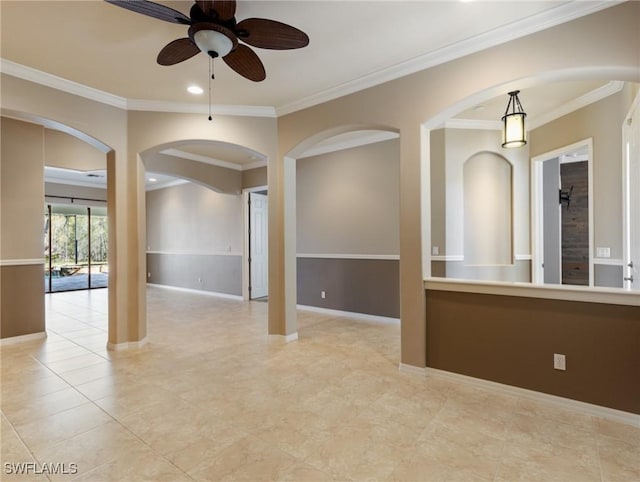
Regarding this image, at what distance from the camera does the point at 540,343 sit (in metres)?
2.60

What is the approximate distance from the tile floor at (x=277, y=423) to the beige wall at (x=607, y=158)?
215 centimetres

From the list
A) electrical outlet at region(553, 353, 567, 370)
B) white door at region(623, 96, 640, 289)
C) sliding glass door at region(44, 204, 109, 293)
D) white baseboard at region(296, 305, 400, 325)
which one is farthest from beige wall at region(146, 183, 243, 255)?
white door at region(623, 96, 640, 289)

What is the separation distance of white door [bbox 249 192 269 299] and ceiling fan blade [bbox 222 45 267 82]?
187 inches

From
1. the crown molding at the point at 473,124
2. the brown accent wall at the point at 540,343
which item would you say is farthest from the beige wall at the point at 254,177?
the brown accent wall at the point at 540,343

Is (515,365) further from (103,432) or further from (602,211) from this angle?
(103,432)

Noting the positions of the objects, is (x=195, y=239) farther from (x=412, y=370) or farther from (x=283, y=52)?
(x=412, y=370)

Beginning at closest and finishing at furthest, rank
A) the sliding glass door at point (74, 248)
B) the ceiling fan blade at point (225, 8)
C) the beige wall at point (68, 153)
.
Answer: the ceiling fan blade at point (225, 8) < the beige wall at point (68, 153) < the sliding glass door at point (74, 248)

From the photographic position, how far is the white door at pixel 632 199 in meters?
2.81

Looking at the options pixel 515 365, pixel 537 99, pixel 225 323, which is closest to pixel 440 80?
pixel 537 99

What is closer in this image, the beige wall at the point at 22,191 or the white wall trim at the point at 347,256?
the beige wall at the point at 22,191

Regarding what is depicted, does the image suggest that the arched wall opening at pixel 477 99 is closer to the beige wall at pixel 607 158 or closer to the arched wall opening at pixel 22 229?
the beige wall at pixel 607 158

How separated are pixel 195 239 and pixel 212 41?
6.61 metres

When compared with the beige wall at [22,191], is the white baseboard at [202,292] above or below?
below

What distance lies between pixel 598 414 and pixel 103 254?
11.2 metres
